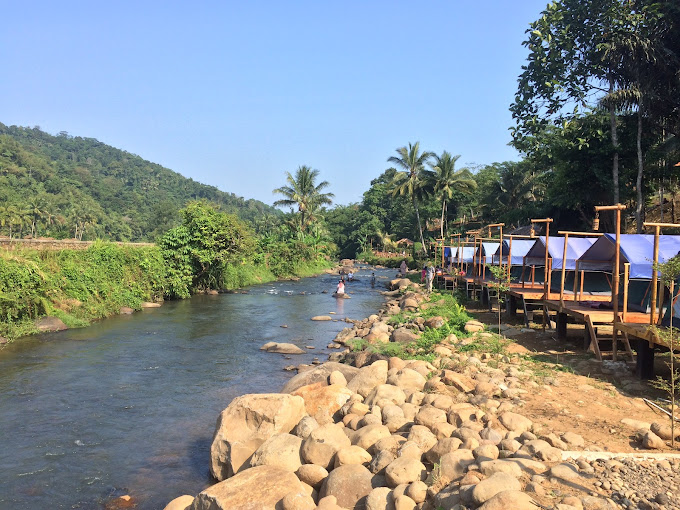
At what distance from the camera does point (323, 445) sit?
20.8 feet

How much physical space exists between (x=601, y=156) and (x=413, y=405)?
19.8 meters

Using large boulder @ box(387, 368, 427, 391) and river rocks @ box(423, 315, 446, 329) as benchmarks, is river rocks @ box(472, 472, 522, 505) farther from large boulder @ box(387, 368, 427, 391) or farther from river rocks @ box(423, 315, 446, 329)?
river rocks @ box(423, 315, 446, 329)

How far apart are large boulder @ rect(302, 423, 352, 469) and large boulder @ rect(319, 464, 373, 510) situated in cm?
47

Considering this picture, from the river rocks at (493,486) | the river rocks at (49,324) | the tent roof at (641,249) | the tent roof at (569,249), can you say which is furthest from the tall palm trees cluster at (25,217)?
the river rocks at (493,486)

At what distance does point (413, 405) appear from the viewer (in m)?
7.57

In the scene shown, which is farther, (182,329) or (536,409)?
(182,329)

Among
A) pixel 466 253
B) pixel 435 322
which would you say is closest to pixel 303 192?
pixel 466 253

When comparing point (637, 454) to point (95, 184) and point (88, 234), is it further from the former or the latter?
point (95, 184)

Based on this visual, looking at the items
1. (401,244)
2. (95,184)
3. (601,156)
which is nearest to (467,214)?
(401,244)

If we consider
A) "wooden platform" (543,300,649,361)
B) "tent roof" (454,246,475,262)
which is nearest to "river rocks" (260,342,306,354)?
"wooden platform" (543,300,649,361)

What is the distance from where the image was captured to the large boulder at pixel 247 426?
6902 millimetres

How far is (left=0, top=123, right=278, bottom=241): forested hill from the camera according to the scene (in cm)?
5672

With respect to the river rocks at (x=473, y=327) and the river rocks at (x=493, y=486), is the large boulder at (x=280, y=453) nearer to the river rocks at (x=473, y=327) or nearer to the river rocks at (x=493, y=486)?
the river rocks at (x=493, y=486)

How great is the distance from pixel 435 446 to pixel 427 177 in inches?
1593
